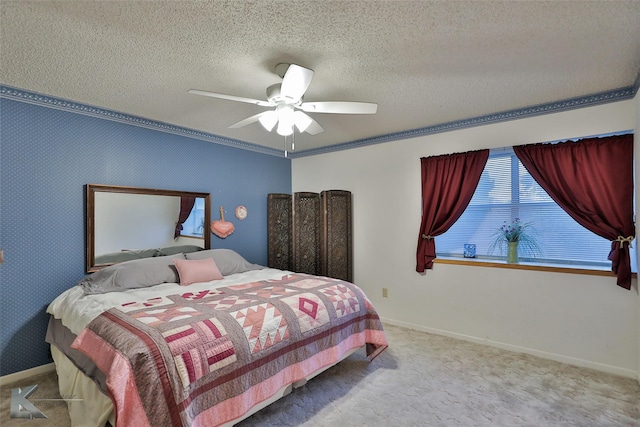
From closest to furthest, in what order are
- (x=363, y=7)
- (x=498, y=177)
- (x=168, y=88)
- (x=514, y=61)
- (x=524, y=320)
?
(x=363, y=7)
(x=514, y=61)
(x=168, y=88)
(x=524, y=320)
(x=498, y=177)

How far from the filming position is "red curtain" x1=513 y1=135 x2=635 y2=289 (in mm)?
2666

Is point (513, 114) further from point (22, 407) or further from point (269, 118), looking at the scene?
A: point (22, 407)

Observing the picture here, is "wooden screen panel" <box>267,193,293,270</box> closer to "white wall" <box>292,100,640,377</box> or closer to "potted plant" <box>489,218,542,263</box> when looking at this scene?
"white wall" <box>292,100,640,377</box>

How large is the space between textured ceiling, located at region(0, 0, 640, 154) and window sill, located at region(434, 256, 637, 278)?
→ 156cm

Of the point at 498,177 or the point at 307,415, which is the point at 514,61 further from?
the point at 307,415

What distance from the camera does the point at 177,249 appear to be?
3717 mm

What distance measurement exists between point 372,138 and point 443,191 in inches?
47.6

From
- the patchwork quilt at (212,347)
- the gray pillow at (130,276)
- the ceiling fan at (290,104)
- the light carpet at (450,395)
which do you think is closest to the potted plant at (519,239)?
the light carpet at (450,395)

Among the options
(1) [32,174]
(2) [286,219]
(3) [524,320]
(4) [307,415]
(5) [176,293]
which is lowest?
(4) [307,415]

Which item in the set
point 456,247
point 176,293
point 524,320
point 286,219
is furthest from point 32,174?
point 524,320

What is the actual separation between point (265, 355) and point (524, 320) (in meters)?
2.62

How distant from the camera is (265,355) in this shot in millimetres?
2053

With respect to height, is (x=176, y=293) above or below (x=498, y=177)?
below

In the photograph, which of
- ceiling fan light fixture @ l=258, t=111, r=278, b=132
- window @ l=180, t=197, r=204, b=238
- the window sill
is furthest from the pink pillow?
the window sill
